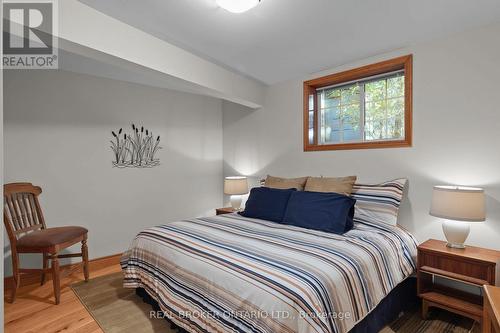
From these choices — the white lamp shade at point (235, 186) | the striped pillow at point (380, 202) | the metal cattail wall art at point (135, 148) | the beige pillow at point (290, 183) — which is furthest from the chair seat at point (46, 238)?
the striped pillow at point (380, 202)

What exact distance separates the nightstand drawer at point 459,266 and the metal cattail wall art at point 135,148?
323cm

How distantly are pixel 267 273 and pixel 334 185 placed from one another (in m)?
1.51

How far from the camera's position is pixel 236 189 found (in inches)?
145

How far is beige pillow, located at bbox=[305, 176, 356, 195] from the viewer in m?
2.61

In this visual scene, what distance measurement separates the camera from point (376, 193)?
252cm

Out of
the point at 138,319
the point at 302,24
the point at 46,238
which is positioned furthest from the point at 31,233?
the point at 302,24

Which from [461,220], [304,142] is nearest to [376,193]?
[461,220]

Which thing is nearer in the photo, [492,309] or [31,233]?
[492,309]

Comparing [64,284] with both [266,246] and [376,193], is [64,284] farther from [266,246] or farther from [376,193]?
[376,193]

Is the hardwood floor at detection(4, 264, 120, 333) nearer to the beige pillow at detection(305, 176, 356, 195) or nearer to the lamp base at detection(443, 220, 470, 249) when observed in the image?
the beige pillow at detection(305, 176, 356, 195)

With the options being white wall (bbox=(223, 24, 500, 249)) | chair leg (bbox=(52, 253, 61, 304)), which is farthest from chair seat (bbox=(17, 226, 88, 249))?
white wall (bbox=(223, 24, 500, 249))

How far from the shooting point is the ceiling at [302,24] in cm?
198

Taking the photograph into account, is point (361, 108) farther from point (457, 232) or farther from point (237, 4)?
point (237, 4)

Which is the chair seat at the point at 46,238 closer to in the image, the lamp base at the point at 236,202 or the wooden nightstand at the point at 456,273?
the lamp base at the point at 236,202
